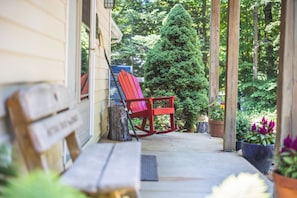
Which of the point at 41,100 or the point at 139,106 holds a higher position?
the point at 41,100

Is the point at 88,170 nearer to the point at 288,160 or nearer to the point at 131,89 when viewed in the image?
the point at 288,160

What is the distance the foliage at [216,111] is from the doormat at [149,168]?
225 cm

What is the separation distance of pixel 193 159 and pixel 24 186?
3.61 meters

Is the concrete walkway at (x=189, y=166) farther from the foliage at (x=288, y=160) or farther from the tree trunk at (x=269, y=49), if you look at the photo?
the tree trunk at (x=269, y=49)

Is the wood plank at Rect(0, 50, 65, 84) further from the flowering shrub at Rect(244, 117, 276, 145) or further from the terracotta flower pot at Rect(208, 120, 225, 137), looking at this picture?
the terracotta flower pot at Rect(208, 120, 225, 137)

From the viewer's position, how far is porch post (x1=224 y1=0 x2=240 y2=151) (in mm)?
4691

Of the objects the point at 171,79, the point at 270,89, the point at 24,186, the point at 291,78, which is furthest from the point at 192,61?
the point at 24,186

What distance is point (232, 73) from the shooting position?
4742mm

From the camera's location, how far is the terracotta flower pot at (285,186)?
2.43 metres

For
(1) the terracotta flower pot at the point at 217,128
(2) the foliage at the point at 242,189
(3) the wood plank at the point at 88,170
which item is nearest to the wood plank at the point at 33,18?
(3) the wood plank at the point at 88,170

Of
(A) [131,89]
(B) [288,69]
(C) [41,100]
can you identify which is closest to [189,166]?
(B) [288,69]

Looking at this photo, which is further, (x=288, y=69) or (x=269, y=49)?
(x=269, y=49)

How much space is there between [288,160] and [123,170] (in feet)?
4.50

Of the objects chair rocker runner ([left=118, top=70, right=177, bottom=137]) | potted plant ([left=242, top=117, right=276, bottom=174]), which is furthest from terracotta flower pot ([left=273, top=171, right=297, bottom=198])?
chair rocker runner ([left=118, top=70, right=177, bottom=137])
